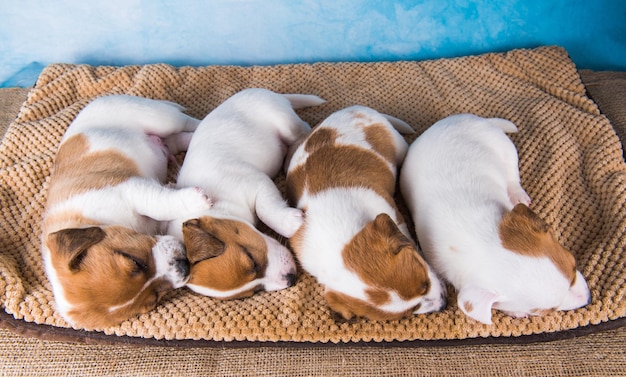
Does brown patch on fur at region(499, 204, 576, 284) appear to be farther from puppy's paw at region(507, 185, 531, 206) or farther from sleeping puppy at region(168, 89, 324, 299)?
sleeping puppy at region(168, 89, 324, 299)

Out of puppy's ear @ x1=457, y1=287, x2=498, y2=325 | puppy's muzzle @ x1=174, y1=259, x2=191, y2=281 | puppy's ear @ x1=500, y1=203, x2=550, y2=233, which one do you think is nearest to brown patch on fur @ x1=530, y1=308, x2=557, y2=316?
puppy's ear @ x1=457, y1=287, x2=498, y2=325

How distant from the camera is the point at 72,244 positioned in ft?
6.67

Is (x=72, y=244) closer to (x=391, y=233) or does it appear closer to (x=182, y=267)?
(x=182, y=267)

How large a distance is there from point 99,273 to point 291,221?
89 centimetres

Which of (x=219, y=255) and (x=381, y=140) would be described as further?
(x=381, y=140)

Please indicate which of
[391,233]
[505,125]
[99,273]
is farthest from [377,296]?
[505,125]

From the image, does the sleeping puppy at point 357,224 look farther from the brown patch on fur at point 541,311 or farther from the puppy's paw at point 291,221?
the brown patch on fur at point 541,311

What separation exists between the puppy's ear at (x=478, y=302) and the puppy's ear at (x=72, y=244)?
1.63 m

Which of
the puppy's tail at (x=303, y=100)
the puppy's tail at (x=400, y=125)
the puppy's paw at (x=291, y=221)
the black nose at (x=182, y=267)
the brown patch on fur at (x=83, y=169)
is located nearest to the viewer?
the black nose at (x=182, y=267)

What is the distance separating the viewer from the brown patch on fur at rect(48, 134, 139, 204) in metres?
2.51

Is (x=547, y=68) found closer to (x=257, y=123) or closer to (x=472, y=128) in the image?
(x=472, y=128)

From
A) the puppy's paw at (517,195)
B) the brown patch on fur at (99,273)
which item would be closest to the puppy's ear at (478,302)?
the puppy's paw at (517,195)

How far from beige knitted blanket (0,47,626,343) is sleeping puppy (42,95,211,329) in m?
0.25

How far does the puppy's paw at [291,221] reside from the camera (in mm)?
2350
